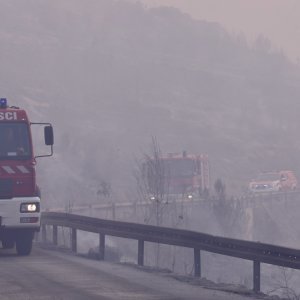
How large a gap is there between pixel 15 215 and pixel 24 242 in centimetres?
125

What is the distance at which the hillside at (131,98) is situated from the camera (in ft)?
305

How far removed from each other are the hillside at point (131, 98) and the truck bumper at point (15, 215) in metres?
39.2

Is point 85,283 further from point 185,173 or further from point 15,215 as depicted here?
point 185,173

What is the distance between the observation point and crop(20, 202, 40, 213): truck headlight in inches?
768

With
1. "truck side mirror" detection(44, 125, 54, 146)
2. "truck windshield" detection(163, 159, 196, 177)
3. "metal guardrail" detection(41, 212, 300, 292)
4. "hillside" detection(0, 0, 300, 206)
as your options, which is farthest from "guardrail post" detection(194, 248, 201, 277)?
"hillside" detection(0, 0, 300, 206)

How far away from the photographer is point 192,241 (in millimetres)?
17469

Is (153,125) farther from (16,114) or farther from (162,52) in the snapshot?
(16,114)

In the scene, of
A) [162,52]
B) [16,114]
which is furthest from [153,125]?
[16,114]

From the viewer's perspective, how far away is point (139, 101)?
139250 mm

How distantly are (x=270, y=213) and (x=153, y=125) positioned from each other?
69.2 metres

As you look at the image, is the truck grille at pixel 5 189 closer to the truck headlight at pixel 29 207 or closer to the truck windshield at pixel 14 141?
the truck headlight at pixel 29 207

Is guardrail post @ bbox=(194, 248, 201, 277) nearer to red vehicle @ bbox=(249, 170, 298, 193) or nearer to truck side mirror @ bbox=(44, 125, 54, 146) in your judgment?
truck side mirror @ bbox=(44, 125, 54, 146)

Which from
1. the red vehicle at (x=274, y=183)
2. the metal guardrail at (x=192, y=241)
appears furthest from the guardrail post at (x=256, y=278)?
the red vehicle at (x=274, y=183)

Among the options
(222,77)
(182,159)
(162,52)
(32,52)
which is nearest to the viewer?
(182,159)
